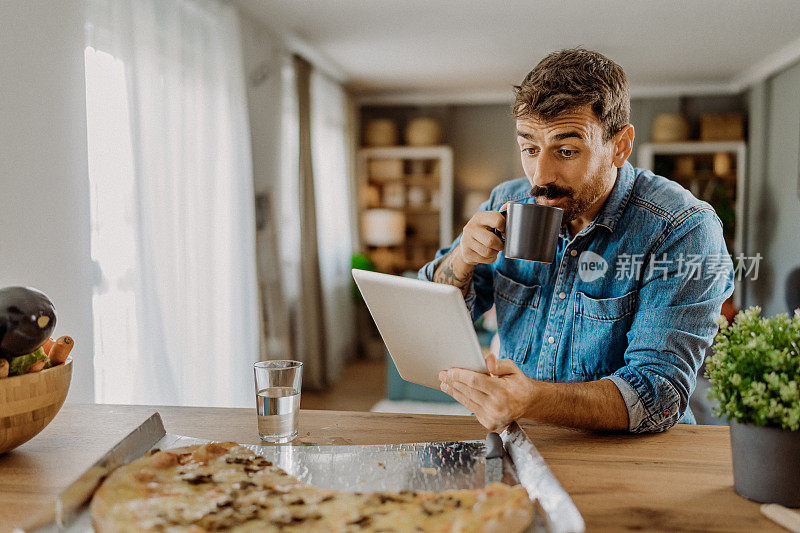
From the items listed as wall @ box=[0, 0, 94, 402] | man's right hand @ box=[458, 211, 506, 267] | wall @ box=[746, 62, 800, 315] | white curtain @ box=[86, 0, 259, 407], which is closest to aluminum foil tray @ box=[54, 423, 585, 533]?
man's right hand @ box=[458, 211, 506, 267]

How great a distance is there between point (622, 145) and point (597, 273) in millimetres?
292

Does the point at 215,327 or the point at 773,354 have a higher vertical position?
the point at 773,354

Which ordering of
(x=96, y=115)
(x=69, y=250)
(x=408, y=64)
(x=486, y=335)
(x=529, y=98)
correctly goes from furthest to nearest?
(x=408, y=64) → (x=486, y=335) → (x=96, y=115) → (x=69, y=250) → (x=529, y=98)

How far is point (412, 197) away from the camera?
6363 millimetres

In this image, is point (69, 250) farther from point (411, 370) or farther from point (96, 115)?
point (411, 370)

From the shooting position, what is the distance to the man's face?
4.10ft

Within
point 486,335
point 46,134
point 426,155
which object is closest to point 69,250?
point 46,134

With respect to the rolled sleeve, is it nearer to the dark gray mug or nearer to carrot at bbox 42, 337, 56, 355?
the dark gray mug

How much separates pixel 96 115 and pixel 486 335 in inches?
105

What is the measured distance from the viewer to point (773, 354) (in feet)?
2.44

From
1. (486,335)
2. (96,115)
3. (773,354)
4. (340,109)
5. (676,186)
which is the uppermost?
(340,109)

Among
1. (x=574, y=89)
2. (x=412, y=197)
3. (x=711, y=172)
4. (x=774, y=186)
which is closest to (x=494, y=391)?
(x=574, y=89)

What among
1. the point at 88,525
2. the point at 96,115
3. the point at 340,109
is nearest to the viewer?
the point at 88,525

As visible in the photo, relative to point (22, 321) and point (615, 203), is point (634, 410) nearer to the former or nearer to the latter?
point (615, 203)
